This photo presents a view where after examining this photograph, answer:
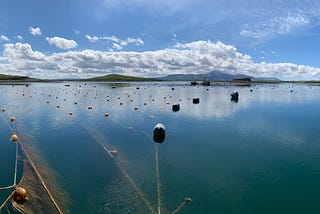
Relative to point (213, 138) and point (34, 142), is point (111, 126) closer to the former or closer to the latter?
point (34, 142)

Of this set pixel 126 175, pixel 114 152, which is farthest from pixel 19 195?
pixel 114 152

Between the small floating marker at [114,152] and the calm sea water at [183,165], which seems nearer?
the calm sea water at [183,165]

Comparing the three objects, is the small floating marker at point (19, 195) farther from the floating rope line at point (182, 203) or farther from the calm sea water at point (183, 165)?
the floating rope line at point (182, 203)

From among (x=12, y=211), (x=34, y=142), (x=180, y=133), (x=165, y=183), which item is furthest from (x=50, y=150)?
(x=180, y=133)

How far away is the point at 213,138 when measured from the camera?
1330 inches

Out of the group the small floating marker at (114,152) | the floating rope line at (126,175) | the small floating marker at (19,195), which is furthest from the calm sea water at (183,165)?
the small floating marker at (19,195)

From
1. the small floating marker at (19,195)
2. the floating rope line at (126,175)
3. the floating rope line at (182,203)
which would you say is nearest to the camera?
the floating rope line at (182,203)

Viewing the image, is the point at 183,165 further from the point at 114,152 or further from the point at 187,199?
the point at 114,152

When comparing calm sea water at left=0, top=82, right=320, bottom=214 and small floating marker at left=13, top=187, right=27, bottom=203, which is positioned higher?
small floating marker at left=13, top=187, right=27, bottom=203

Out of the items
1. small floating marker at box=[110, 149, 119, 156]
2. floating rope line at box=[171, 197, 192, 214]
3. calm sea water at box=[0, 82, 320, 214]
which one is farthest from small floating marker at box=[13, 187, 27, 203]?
small floating marker at box=[110, 149, 119, 156]

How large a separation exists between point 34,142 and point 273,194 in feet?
89.2

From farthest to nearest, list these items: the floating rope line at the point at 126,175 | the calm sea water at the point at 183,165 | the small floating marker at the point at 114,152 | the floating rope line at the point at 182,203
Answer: the small floating marker at the point at 114,152
the calm sea water at the point at 183,165
the floating rope line at the point at 126,175
the floating rope line at the point at 182,203

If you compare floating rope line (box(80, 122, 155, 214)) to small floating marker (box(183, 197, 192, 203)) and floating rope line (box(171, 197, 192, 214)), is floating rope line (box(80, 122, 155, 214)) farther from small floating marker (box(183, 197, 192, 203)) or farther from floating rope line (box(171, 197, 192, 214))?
→ small floating marker (box(183, 197, 192, 203))

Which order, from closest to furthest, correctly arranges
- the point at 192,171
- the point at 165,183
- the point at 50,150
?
the point at 165,183
the point at 192,171
the point at 50,150
